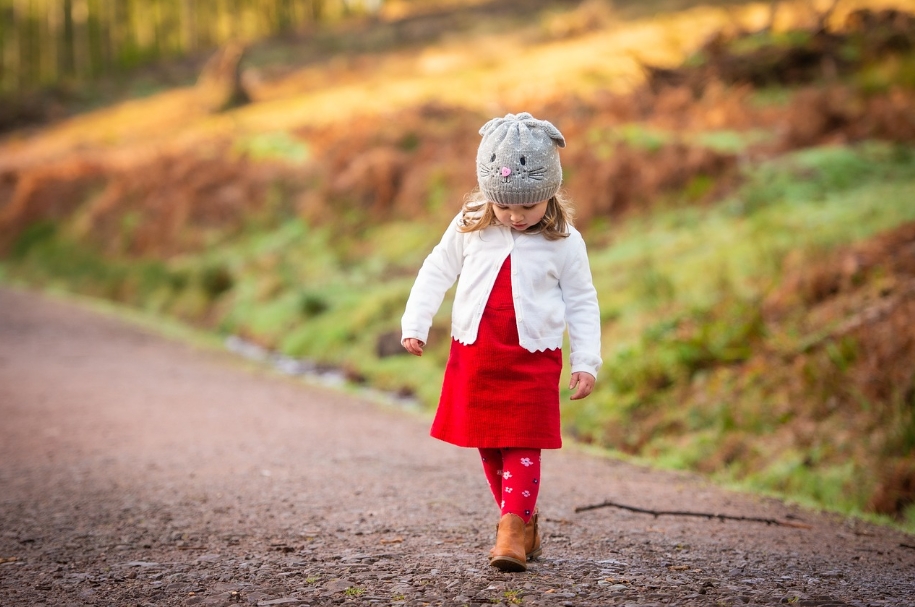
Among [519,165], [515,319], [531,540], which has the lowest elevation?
[531,540]

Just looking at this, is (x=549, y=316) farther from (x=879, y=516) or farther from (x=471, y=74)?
(x=471, y=74)

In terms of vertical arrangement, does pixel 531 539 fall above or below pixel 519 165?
below

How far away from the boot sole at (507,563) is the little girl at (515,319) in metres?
0.02

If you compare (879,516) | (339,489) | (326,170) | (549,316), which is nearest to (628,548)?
(549,316)

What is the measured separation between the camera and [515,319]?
3.90 metres

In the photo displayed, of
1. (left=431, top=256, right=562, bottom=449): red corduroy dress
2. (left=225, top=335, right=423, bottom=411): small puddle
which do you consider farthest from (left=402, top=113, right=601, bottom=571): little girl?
(left=225, top=335, right=423, bottom=411): small puddle

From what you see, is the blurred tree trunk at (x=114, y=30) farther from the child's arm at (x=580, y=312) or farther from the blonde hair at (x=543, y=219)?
the child's arm at (x=580, y=312)

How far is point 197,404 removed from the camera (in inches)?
346

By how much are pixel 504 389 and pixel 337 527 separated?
4.08ft

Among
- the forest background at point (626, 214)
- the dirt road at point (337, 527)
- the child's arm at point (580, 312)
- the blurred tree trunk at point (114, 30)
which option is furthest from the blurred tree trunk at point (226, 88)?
the child's arm at point (580, 312)

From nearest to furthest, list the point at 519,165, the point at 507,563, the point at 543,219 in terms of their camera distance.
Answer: the point at 507,563, the point at 519,165, the point at 543,219

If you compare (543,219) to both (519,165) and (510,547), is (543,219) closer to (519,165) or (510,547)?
(519,165)

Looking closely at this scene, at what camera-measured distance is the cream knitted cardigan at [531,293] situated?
12.9ft

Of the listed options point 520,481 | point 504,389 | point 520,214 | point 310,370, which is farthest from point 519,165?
point 310,370
